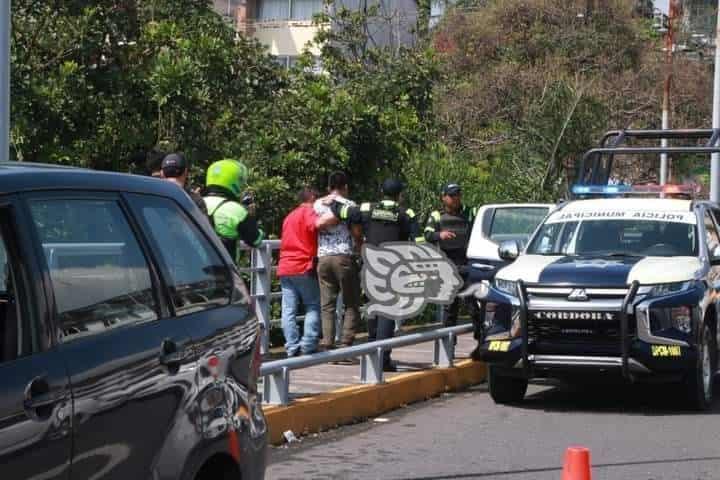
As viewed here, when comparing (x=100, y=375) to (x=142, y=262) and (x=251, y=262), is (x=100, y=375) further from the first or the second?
(x=251, y=262)

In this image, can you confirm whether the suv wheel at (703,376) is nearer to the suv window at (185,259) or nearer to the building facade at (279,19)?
the suv window at (185,259)

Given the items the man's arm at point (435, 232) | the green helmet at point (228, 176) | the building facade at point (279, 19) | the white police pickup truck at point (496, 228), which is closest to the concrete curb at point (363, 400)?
the green helmet at point (228, 176)

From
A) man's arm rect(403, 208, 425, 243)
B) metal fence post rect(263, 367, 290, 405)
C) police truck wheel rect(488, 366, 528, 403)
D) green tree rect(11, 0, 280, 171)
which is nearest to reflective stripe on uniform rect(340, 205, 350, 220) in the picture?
man's arm rect(403, 208, 425, 243)

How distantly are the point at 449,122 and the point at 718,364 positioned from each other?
2794 cm

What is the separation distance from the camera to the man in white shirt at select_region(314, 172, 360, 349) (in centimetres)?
1295

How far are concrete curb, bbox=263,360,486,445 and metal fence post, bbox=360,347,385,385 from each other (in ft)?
0.34

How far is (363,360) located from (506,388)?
1.33 m

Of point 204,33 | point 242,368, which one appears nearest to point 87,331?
point 242,368

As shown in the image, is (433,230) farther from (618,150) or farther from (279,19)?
(279,19)

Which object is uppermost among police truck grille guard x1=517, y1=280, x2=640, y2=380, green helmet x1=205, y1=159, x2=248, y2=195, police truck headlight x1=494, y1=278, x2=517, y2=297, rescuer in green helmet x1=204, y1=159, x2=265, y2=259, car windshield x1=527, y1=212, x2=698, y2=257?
green helmet x1=205, y1=159, x2=248, y2=195

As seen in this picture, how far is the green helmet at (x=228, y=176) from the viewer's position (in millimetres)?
9688

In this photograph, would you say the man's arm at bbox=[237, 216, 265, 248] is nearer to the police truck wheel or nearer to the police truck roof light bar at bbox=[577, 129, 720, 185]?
the police truck wheel

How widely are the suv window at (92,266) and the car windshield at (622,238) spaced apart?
8030 mm

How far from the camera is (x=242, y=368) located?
5.26 meters
